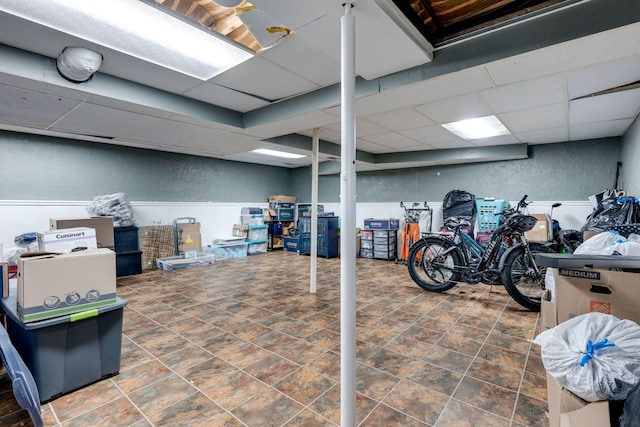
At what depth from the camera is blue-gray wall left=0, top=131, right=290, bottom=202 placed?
15.5 ft

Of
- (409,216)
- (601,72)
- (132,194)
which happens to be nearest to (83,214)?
(132,194)

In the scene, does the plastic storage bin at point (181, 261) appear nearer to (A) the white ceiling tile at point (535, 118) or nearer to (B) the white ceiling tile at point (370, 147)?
(B) the white ceiling tile at point (370, 147)

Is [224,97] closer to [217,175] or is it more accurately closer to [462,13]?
[462,13]

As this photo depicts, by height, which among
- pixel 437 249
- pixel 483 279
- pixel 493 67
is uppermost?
pixel 493 67

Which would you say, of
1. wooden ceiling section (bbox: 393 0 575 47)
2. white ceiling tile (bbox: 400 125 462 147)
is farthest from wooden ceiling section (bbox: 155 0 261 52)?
white ceiling tile (bbox: 400 125 462 147)

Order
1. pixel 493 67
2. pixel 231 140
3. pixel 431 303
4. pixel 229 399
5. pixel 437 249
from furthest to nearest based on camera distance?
pixel 231 140 → pixel 437 249 → pixel 431 303 → pixel 493 67 → pixel 229 399

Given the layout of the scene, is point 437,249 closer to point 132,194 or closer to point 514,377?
point 514,377

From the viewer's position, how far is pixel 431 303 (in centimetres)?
363

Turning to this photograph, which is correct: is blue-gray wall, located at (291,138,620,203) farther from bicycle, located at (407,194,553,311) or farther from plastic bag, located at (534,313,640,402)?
plastic bag, located at (534,313,640,402)

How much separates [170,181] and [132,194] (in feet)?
2.64

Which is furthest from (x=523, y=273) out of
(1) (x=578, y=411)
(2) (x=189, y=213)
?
(2) (x=189, y=213)

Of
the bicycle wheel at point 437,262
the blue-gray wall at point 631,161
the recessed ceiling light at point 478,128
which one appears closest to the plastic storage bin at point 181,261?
the bicycle wheel at point 437,262

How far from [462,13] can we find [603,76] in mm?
1698

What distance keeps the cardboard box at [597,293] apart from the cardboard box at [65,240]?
10.0ft
